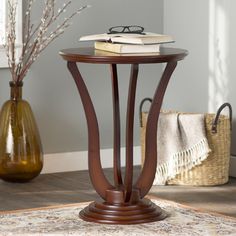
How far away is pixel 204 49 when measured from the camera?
523 cm

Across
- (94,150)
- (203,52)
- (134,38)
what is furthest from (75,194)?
(203,52)

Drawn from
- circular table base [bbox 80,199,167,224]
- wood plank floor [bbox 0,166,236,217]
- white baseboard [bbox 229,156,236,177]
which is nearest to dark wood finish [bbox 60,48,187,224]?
circular table base [bbox 80,199,167,224]

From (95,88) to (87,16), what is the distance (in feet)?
1.50

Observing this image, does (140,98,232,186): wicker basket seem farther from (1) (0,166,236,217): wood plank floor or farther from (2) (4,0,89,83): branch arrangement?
(2) (4,0,89,83): branch arrangement

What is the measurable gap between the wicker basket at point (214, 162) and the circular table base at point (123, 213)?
942 millimetres

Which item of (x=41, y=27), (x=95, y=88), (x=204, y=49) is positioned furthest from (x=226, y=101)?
(x=41, y=27)

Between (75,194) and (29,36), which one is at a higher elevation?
(29,36)

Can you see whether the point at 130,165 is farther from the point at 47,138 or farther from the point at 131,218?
the point at 47,138

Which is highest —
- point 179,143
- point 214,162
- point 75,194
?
point 179,143

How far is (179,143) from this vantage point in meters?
4.87

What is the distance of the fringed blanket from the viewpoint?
4828 mm

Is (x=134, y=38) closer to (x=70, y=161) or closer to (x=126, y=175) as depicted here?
(x=126, y=175)

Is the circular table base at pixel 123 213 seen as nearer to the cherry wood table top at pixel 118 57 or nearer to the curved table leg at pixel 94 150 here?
the curved table leg at pixel 94 150

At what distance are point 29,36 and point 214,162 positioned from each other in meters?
1.31
